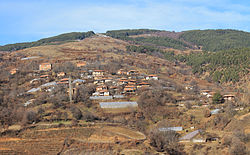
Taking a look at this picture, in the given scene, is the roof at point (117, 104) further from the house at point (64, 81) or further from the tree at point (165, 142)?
the house at point (64, 81)

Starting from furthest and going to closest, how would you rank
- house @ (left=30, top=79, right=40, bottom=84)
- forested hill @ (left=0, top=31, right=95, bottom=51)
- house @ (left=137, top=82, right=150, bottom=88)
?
forested hill @ (left=0, top=31, right=95, bottom=51), house @ (left=30, top=79, right=40, bottom=84), house @ (left=137, top=82, right=150, bottom=88)

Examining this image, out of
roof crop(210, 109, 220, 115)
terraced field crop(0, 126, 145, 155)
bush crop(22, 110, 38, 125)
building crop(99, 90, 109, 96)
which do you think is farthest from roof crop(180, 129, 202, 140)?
building crop(99, 90, 109, 96)

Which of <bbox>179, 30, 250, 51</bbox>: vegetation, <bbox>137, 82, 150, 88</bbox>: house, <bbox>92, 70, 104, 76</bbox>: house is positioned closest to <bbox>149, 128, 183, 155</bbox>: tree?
<bbox>137, 82, 150, 88</bbox>: house

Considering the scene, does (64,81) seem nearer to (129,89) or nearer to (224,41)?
(129,89)

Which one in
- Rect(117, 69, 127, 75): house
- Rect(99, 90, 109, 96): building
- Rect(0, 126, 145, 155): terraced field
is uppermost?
Rect(117, 69, 127, 75): house

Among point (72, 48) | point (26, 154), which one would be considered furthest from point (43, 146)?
point (72, 48)

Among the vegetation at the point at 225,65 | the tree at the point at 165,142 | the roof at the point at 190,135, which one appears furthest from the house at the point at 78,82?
the vegetation at the point at 225,65

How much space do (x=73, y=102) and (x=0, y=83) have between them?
81.2 feet

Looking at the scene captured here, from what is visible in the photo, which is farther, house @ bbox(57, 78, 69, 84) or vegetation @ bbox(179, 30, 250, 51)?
vegetation @ bbox(179, 30, 250, 51)

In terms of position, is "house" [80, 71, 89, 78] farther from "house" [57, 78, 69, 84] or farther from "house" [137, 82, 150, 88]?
"house" [137, 82, 150, 88]

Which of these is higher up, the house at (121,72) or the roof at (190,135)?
the house at (121,72)

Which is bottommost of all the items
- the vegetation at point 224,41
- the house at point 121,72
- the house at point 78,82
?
the house at point 78,82

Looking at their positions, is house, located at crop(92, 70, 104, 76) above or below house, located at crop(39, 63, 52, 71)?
below

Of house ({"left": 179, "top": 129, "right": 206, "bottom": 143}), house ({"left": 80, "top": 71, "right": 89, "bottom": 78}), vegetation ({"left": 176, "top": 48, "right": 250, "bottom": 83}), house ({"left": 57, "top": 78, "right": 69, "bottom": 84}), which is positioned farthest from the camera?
vegetation ({"left": 176, "top": 48, "right": 250, "bottom": 83})
